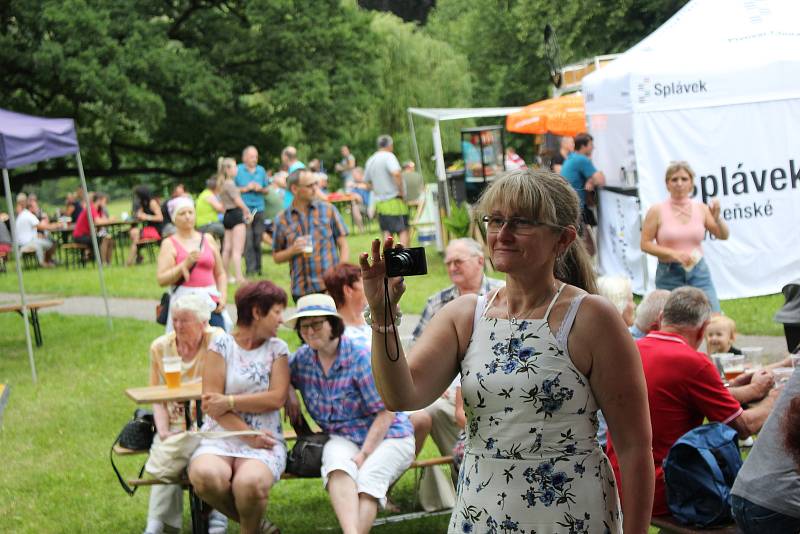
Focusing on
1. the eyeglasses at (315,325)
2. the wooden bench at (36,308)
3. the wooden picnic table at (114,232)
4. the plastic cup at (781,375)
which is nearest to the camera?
the plastic cup at (781,375)

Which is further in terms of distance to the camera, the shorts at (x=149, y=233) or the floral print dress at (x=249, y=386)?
the shorts at (x=149, y=233)

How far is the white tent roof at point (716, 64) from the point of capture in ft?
38.7

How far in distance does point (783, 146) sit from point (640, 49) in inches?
74.0

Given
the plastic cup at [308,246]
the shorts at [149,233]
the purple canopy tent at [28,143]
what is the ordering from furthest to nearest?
the shorts at [149,233], the purple canopy tent at [28,143], the plastic cup at [308,246]

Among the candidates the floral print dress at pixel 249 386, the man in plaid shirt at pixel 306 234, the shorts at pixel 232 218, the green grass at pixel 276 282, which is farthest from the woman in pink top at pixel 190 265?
the shorts at pixel 232 218

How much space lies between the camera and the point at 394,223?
57.3ft

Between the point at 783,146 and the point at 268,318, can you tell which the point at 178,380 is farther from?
the point at 783,146

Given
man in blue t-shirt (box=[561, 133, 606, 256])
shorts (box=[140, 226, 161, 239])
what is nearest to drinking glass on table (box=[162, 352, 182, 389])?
man in blue t-shirt (box=[561, 133, 606, 256])

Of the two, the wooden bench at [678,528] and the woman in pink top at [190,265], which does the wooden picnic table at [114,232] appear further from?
the wooden bench at [678,528]

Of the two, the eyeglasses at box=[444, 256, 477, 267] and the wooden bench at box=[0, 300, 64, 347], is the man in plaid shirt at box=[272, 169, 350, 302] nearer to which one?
the eyeglasses at box=[444, 256, 477, 267]

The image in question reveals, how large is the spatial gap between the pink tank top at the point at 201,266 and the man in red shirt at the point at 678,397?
4.92 metres

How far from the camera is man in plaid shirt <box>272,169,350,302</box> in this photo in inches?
348


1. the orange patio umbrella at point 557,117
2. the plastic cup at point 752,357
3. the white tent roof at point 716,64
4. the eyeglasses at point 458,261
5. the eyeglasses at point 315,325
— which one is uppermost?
the white tent roof at point 716,64

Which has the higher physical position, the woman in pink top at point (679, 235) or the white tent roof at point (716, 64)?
the white tent roof at point (716, 64)
